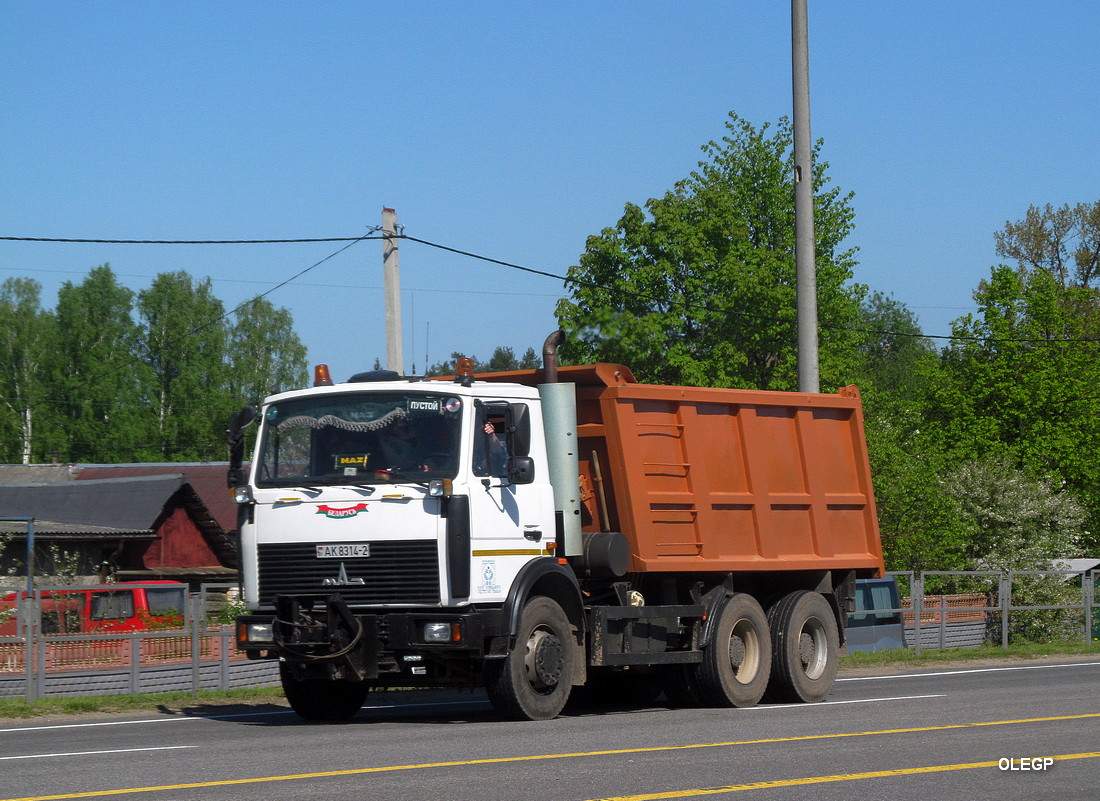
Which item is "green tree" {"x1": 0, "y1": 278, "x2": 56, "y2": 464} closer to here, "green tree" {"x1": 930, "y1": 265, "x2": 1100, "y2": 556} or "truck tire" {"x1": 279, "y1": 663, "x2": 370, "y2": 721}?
"green tree" {"x1": 930, "y1": 265, "x2": 1100, "y2": 556}

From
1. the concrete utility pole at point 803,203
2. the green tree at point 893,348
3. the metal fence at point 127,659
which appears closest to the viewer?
the metal fence at point 127,659

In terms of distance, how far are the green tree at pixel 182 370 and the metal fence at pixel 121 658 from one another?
61918 mm

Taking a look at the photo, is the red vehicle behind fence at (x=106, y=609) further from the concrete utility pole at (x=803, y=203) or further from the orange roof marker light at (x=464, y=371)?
the concrete utility pole at (x=803, y=203)

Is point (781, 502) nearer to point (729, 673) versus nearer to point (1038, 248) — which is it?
point (729, 673)

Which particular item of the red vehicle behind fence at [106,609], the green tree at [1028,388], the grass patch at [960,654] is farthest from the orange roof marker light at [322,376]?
the green tree at [1028,388]

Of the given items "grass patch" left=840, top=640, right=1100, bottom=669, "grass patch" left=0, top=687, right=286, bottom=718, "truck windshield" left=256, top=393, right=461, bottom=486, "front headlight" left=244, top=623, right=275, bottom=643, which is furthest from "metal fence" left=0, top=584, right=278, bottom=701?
"grass patch" left=840, top=640, right=1100, bottom=669

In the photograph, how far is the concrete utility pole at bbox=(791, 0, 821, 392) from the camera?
63.4 feet

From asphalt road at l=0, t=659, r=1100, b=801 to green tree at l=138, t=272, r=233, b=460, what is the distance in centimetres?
6482

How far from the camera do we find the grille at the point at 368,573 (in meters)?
11.6

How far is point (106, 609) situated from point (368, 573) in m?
5.32

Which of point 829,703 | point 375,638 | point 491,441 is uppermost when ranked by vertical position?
point 491,441

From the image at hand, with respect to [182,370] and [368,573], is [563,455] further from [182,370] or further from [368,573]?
[182,370]

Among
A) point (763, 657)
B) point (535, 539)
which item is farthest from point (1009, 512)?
point (535, 539)

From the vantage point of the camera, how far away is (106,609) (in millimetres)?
15828
